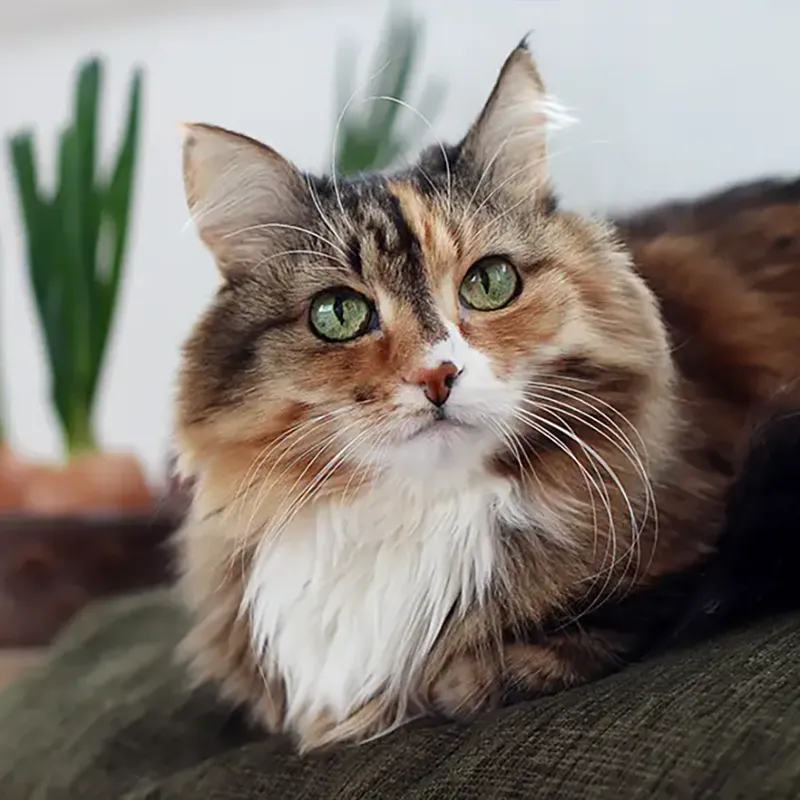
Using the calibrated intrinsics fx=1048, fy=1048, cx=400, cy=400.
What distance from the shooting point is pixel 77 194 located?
1.65 meters

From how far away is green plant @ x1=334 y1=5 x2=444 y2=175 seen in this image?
141 cm

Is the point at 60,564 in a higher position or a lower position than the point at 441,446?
lower

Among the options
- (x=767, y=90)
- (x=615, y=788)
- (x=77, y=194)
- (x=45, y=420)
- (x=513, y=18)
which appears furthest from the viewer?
(x=45, y=420)

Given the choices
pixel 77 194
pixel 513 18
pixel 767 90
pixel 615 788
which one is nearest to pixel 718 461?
pixel 615 788

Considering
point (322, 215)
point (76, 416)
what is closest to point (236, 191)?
point (322, 215)

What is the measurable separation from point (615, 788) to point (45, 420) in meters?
1.88

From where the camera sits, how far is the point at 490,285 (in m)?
0.88

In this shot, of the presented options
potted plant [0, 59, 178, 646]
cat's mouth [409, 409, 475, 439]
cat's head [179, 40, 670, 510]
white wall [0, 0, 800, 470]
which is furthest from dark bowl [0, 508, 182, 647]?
cat's mouth [409, 409, 475, 439]

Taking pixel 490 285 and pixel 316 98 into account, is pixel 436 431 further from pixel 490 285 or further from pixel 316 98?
pixel 316 98

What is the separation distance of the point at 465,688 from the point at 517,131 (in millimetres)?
484

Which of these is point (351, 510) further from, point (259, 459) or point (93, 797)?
point (93, 797)

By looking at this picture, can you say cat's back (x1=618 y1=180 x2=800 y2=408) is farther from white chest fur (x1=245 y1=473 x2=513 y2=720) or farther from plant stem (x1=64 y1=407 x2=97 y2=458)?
plant stem (x1=64 y1=407 x2=97 y2=458)

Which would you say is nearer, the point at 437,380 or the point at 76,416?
the point at 437,380

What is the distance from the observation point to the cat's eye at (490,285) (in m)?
0.87
